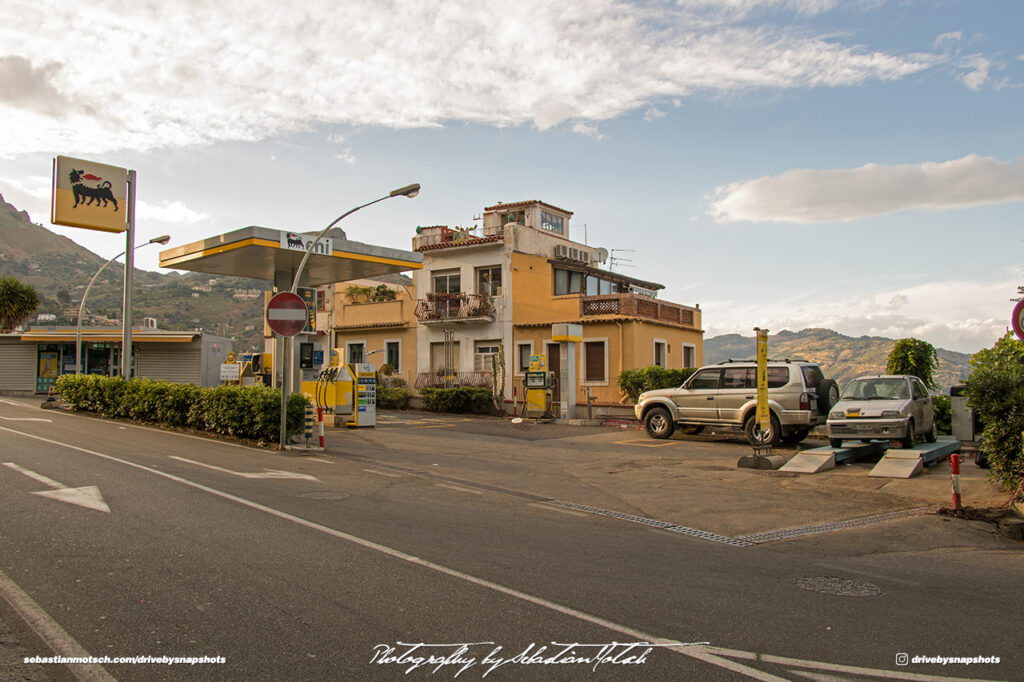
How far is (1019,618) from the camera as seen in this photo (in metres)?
5.04

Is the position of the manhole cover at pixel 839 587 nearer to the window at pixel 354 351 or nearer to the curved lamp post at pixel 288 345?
the curved lamp post at pixel 288 345

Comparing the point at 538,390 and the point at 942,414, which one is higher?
the point at 538,390

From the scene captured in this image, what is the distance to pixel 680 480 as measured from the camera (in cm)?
1218

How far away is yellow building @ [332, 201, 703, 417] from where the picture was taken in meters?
29.3

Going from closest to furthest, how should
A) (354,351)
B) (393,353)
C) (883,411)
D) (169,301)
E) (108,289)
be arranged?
1. (883,411)
2. (393,353)
3. (354,351)
4. (169,301)
5. (108,289)

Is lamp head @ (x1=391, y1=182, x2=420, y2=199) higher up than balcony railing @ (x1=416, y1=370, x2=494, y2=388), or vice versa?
lamp head @ (x1=391, y1=182, x2=420, y2=199)

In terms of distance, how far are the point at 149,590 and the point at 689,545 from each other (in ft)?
16.5

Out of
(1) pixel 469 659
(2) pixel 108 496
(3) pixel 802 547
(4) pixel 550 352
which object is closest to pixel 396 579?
(1) pixel 469 659

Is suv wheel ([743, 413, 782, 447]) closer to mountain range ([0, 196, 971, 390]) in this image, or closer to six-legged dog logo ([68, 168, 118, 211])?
mountain range ([0, 196, 971, 390])

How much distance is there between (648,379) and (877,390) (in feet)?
36.2

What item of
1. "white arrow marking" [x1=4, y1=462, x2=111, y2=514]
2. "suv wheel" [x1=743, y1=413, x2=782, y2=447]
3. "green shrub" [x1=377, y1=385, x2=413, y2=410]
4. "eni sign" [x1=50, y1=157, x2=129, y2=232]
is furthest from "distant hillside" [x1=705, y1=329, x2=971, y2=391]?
"eni sign" [x1=50, y1=157, x2=129, y2=232]

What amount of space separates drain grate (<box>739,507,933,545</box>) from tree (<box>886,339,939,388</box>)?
1330cm

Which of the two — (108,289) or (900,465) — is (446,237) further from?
(108,289)

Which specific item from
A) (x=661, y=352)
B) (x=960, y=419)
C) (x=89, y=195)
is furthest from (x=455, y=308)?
(x=960, y=419)
